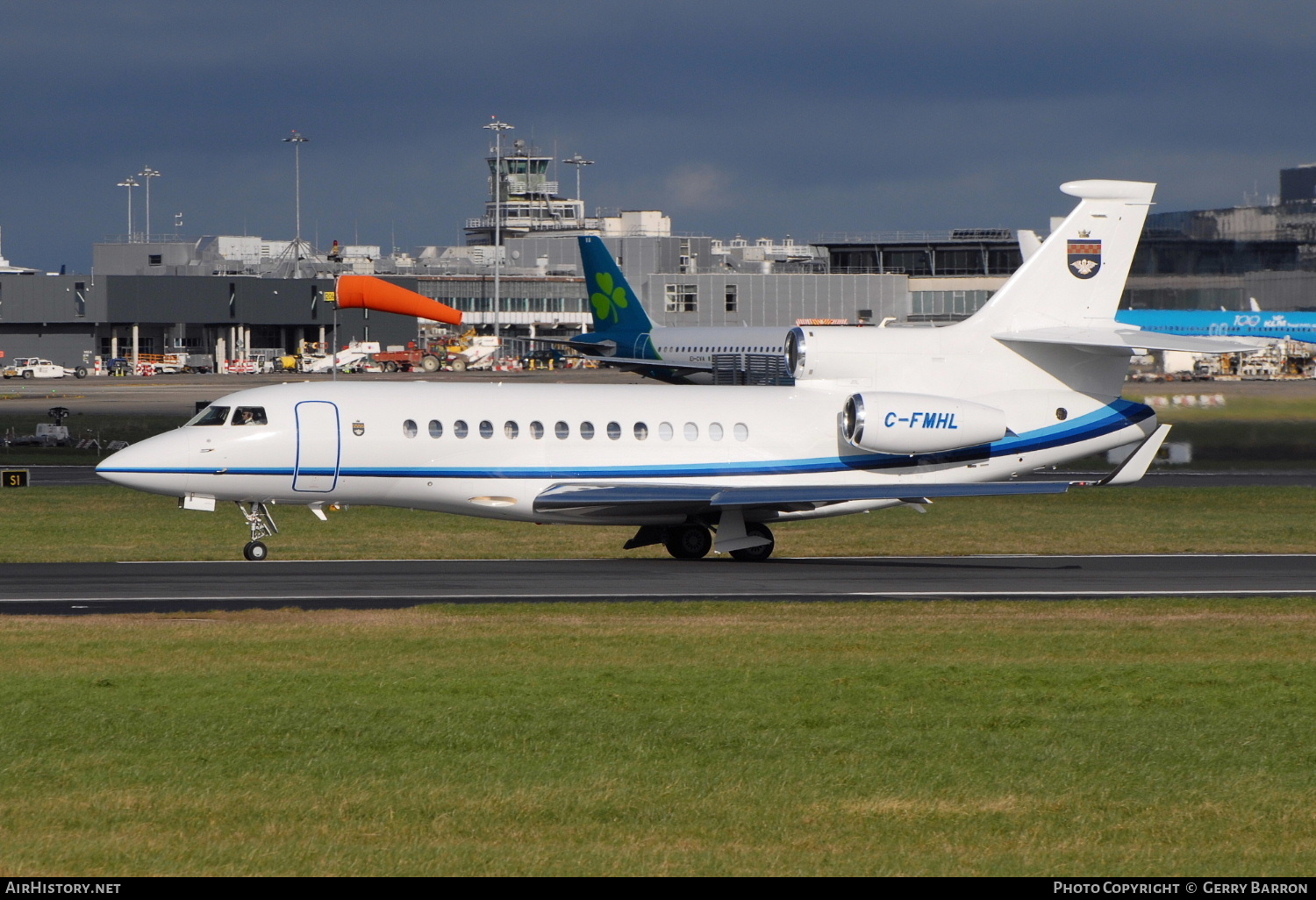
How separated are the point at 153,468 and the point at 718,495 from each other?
10.2 meters

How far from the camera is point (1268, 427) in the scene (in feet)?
150

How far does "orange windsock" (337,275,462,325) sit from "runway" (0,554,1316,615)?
45.2 ft

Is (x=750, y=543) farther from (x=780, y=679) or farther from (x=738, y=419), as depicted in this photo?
(x=780, y=679)

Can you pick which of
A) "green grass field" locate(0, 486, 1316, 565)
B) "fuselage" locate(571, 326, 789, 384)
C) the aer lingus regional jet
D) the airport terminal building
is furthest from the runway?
the airport terminal building

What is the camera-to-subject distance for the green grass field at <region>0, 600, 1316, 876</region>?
9.16 m

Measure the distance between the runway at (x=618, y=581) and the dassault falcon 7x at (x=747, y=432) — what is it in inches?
51.3

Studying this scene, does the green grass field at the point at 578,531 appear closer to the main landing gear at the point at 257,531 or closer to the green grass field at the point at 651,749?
the main landing gear at the point at 257,531

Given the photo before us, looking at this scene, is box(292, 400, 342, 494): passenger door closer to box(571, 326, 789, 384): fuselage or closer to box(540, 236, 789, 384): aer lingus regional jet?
box(540, 236, 789, 384): aer lingus regional jet

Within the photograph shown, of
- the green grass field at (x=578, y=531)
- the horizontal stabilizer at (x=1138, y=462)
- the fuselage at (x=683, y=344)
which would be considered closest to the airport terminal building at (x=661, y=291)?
the fuselage at (x=683, y=344)

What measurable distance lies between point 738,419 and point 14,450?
34.8m

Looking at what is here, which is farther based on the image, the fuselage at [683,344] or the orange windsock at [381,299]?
the fuselage at [683,344]

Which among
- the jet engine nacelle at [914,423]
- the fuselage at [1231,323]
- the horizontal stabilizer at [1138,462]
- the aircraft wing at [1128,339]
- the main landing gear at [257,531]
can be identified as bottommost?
the main landing gear at [257,531]

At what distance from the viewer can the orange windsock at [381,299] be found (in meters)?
40.3
